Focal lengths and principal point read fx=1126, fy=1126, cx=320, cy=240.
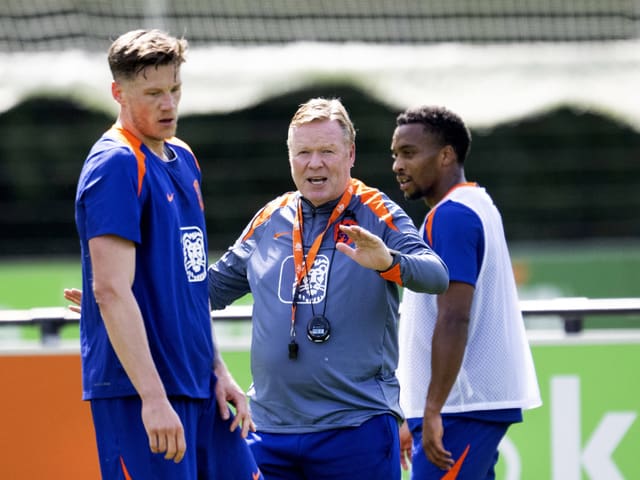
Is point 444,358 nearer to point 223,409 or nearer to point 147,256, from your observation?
point 223,409

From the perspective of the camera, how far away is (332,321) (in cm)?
358

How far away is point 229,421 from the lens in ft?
11.2

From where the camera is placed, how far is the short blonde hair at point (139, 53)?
121 inches

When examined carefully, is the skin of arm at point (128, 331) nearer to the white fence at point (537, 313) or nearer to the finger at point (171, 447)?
the finger at point (171, 447)

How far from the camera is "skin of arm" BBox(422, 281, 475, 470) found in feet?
12.9

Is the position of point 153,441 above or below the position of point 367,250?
below

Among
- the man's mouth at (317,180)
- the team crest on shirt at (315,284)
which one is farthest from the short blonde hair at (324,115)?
the team crest on shirt at (315,284)

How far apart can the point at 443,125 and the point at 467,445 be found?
49.1 inches

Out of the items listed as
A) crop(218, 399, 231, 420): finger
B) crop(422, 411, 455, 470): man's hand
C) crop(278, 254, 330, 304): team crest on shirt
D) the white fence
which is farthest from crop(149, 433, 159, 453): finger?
the white fence

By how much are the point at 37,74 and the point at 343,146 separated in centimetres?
1502

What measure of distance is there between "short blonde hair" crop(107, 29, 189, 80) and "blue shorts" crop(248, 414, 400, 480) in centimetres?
127

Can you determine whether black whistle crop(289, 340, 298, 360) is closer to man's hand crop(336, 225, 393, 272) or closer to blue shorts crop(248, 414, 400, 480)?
blue shorts crop(248, 414, 400, 480)

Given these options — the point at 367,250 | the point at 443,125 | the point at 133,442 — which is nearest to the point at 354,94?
the point at 443,125

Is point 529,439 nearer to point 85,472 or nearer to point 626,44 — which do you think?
point 85,472
